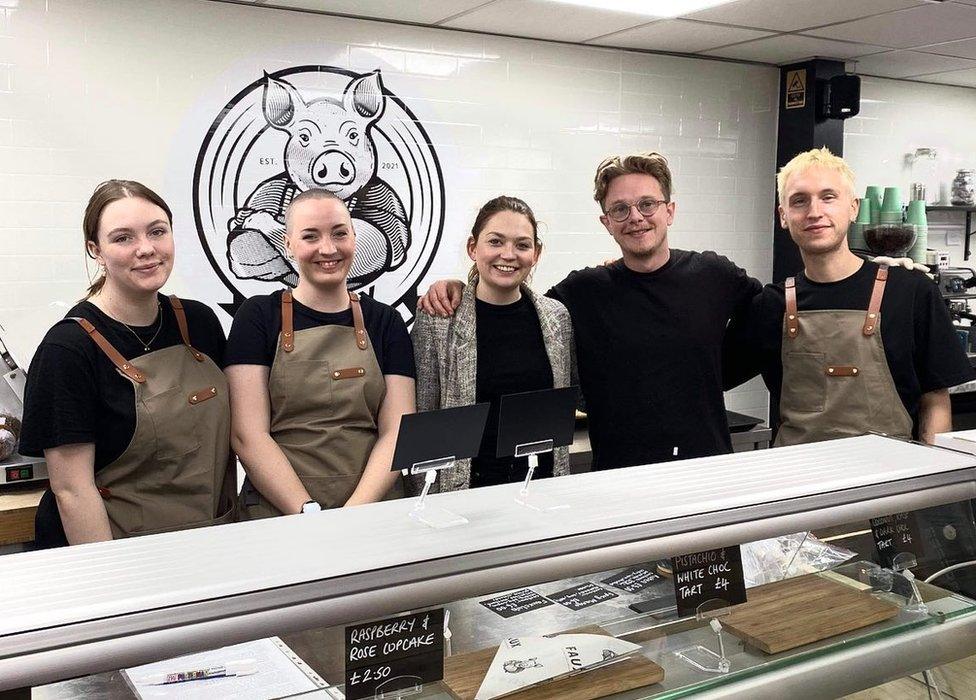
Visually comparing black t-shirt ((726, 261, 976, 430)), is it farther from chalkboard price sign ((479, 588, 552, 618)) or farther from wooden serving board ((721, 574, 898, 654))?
chalkboard price sign ((479, 588, 552, 618))

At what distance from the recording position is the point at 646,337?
8.30 feet

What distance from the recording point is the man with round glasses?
2.51m

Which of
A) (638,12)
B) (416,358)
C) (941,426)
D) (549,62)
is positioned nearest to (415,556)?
(416,358)

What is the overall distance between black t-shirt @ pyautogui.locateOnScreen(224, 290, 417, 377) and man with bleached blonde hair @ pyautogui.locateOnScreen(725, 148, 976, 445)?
→ 1.06m

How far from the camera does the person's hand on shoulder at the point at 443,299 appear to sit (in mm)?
2426

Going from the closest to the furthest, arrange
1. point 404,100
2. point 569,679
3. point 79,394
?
point 569,679, point 79,394, point 404,100

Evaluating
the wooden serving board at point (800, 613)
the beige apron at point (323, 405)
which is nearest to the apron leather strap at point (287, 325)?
the beige apron at point (323, 405)

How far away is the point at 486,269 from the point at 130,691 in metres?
1.53

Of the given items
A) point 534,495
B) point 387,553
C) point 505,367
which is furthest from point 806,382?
point 387,553

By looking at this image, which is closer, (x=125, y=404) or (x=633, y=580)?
(x=633, y=580)

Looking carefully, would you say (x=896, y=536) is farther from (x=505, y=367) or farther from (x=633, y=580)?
(x=505, y=367)

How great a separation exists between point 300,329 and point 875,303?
152cm

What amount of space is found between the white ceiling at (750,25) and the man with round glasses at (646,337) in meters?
1.95

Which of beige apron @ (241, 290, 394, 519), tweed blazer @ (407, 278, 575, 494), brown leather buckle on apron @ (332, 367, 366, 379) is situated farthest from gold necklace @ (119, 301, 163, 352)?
tweed blazer @ (407, 278, 575, 494)
